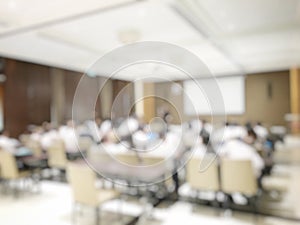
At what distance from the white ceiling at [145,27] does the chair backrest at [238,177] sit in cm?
120

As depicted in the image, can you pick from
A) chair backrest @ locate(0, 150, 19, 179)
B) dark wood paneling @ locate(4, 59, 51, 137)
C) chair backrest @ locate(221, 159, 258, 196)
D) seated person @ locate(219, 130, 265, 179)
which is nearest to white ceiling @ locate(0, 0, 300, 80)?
chair backrest @ locate(221, 159, 258, 196)

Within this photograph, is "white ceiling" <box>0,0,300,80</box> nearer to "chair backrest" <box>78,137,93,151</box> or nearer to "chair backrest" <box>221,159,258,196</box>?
"chair backrest" <box>221,159,258,196</box>

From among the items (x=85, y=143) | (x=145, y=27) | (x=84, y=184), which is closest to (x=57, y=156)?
(x=85, y=143)

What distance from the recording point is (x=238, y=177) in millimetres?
2707

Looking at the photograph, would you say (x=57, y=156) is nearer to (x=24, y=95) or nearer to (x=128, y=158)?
(x=128, y=158)

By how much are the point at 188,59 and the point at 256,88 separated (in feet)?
25.9

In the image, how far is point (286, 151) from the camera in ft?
21.5

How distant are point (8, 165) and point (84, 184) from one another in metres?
1.77

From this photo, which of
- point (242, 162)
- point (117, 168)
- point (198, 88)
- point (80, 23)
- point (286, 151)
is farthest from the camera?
point (286, 151)

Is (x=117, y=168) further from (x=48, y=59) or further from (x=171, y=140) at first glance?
(x=48, y=59)

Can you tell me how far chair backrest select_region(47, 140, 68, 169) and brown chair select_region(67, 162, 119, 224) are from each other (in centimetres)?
165

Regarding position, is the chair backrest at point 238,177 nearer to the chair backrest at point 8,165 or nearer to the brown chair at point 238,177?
the brown chair at point 238,177

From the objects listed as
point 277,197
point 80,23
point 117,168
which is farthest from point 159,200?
point 80,23

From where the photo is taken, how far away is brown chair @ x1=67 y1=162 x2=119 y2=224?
8.39ft
